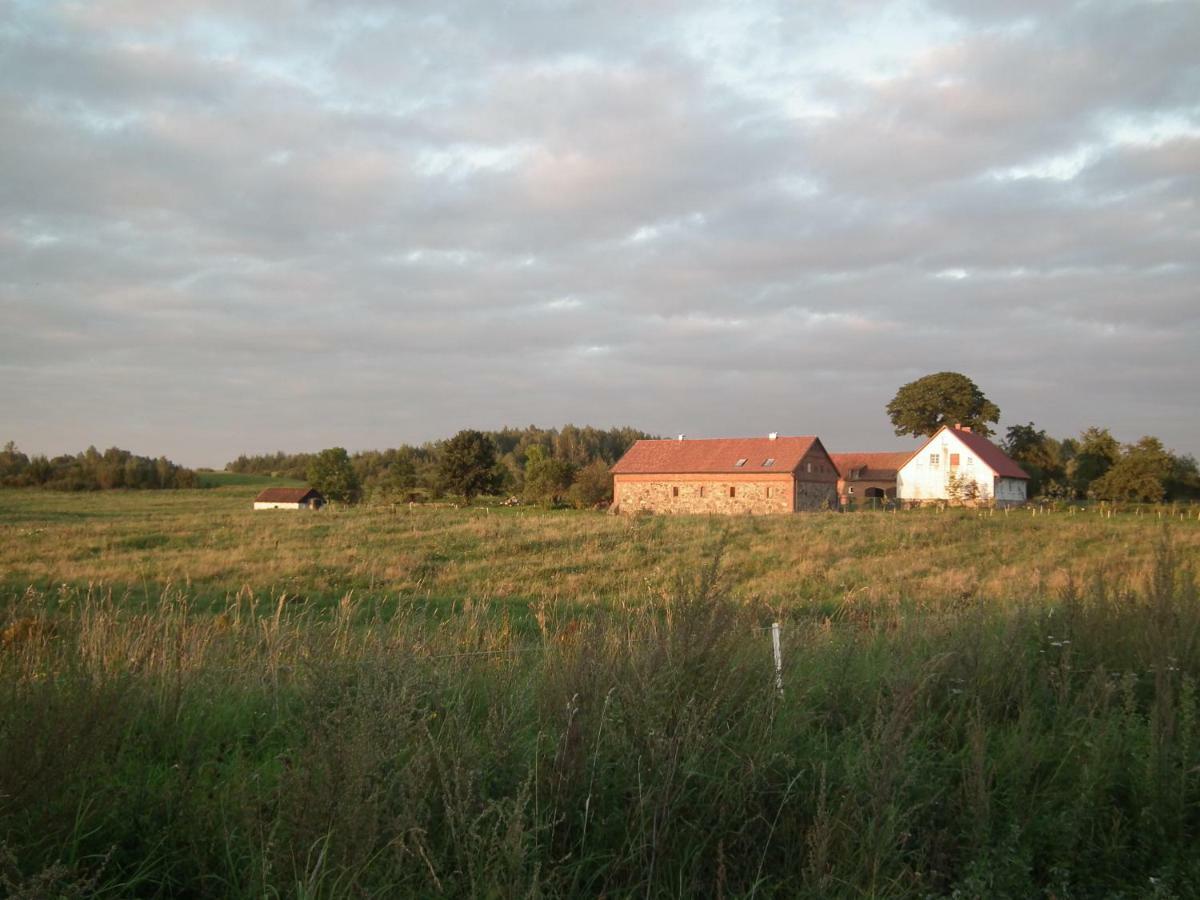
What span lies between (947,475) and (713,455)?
51.6 feet

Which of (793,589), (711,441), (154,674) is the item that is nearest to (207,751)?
(154,674)

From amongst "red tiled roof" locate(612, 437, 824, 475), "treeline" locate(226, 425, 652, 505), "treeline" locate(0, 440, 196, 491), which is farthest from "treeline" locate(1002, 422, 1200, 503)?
"treeline" locate(0, 440, 196, 491)

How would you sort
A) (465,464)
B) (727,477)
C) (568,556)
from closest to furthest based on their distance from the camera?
(568,556)
(727,477)
(465,464)

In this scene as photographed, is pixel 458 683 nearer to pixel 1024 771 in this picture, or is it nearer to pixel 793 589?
pixel 1024 771

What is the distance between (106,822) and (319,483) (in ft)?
242

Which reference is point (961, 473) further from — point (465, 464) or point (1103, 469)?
point (465, 464)

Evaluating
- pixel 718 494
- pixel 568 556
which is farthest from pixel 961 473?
pixel 568 556

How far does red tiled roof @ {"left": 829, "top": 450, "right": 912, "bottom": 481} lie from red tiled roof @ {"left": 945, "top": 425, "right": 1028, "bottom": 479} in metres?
11.4

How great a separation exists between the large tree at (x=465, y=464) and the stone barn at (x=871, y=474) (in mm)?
28438

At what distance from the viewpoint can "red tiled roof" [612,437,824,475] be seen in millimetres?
58531

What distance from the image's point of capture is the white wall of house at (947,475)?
57562 mm

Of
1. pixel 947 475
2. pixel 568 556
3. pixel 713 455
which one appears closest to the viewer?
pixel 568 556

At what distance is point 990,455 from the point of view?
60062 millimetres

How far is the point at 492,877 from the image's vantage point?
9.04 ft
